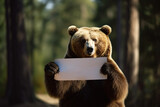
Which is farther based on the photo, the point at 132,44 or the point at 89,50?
the point at 132,44

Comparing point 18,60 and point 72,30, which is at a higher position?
point 72,30

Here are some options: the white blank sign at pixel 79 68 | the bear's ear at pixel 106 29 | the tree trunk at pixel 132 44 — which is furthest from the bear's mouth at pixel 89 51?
the tree trunk at pixel 132 44

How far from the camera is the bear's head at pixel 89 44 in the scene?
5.48 metres

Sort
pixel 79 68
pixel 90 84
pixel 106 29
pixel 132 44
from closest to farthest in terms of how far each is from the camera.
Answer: pixel 79 68 → pixel 90 84 → pixel 106 29 → pixel 132 44

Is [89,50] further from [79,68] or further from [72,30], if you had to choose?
[72,30]

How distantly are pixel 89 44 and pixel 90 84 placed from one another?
81 cm

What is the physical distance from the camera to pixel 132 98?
13.0m

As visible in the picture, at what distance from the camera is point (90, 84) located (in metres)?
5.76

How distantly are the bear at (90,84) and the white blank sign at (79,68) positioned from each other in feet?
0.27

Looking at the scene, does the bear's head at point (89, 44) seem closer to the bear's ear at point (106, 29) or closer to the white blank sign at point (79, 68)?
the bear's ear at point (106, 29)

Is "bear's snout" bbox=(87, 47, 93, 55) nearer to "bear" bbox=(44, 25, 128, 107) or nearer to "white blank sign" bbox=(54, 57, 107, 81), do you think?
"bear" bbox=(44, 25, 128, 107)

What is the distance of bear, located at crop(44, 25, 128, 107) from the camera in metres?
5.43

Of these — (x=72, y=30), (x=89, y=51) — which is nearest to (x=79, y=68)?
(x=89, y=51)

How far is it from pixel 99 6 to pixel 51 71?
23503 millimetres
